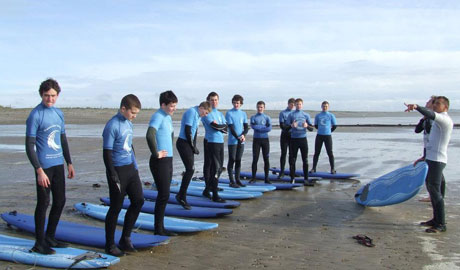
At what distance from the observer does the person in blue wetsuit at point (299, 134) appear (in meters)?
9.94

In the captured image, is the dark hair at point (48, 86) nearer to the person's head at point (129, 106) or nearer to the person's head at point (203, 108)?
the person's head at point (129, 106)

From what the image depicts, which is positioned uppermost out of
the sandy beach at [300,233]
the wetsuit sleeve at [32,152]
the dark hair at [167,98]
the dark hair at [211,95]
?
the dark hair at [211,95]

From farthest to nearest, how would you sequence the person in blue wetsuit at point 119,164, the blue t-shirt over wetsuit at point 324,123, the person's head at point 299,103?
the blue t-shirt over wetsuit at point 324,123
the person's head at point 299,103
the person in blue wetsuit at point 119,164

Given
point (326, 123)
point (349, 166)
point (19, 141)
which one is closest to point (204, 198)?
point (326, 123)

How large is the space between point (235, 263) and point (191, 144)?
254cm

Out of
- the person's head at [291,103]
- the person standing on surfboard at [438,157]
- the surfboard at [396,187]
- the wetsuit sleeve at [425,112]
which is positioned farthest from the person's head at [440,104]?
the person's head at [291,103]

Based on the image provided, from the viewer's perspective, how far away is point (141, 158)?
15.0 metres

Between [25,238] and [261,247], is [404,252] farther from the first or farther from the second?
[25,238]

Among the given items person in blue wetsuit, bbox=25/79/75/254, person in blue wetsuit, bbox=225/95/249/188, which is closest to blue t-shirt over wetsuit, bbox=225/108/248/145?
person in blue wetsuit, bbox=225/95/249/188

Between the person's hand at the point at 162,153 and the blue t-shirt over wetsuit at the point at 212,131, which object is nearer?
the person's hand at the point at 162,153

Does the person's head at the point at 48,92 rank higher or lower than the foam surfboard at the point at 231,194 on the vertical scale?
higher

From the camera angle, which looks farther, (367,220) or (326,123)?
(326,123)

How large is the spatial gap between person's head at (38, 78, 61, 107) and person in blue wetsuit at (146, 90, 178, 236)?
118cm

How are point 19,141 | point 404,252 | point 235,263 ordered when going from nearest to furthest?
point 235,263 → point 404,252 → point 19,141
